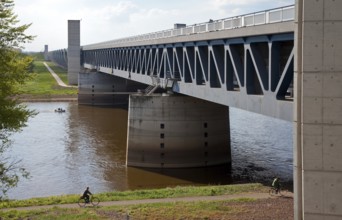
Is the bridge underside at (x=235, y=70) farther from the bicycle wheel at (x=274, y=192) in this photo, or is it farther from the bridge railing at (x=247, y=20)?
the bicycle wheel at (x=274, y=192)

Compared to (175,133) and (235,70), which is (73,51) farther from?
(235,70)

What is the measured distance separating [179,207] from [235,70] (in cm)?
842

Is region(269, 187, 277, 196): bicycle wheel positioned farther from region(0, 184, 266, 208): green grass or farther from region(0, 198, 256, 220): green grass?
region(0, 198, 256, 220): green grass

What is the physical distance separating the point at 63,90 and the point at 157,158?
71832 mm

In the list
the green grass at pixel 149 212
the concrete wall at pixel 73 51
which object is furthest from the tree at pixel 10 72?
the concrete wall at pixel 73 51

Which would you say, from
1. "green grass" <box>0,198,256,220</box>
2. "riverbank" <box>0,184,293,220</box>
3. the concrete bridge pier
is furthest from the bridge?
the concrete bridge pier

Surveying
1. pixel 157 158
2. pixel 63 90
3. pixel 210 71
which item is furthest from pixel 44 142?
pixel 63 90

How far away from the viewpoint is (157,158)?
3791 cm

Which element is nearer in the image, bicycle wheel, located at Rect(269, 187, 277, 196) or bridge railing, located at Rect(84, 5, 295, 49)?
bridge railing, located at Rect(84, 5, 295, 49)

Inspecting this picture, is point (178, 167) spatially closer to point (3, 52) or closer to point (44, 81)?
point (3, 52)

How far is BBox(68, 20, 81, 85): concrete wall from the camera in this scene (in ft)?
393
